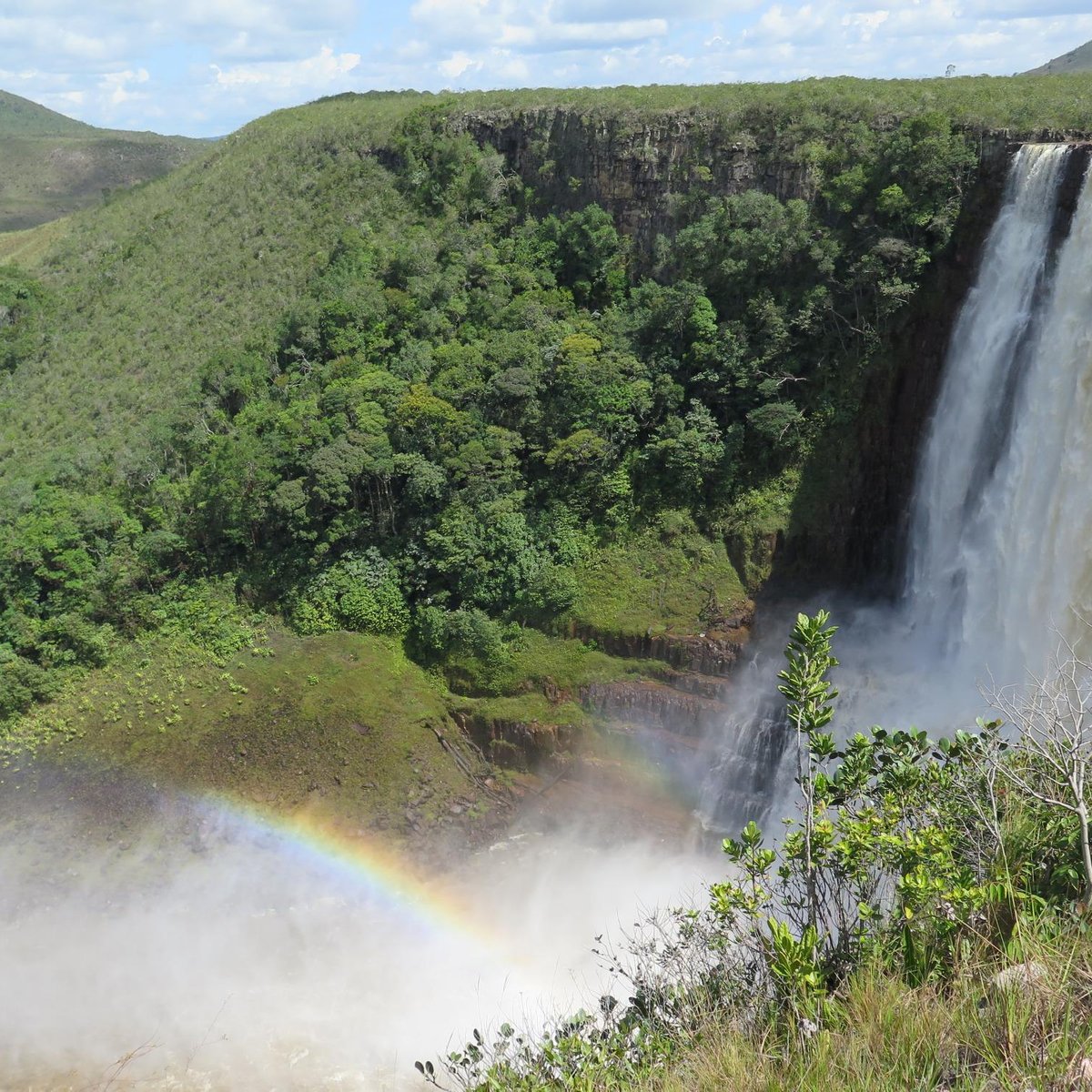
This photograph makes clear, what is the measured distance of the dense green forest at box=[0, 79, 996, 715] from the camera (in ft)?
81.4

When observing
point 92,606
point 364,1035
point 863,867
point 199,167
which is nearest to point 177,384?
point 92,606

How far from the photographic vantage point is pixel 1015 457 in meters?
20.2

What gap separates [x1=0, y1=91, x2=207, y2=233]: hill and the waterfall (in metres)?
103

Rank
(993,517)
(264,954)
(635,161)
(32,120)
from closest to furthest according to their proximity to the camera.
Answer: (264,954) < (993,517) < (635,161) < (32,120)

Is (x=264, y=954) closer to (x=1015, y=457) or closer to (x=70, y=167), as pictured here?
(x=1015, y=457)

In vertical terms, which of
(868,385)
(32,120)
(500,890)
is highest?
(32,120)

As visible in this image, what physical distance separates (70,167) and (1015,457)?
125652mm

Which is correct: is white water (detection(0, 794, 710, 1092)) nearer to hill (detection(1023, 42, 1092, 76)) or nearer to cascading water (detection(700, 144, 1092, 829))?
cascading water (detection(700, 144, 1092, 829))

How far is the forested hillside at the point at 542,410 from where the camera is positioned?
965 inches

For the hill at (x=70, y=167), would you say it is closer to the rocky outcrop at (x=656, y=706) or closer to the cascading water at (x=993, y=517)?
the rocky outcrop at (x=656, y=706)

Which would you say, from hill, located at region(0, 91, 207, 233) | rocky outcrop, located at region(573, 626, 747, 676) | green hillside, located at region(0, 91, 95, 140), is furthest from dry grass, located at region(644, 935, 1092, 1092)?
green hillside, located at region(0, 91, 95, 140)

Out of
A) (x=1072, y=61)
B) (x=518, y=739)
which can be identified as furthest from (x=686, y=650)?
(x=1072, y=61)

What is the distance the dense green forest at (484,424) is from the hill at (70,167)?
276 feet

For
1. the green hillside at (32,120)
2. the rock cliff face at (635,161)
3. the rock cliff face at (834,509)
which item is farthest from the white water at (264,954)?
the green hillside at (32,120)
